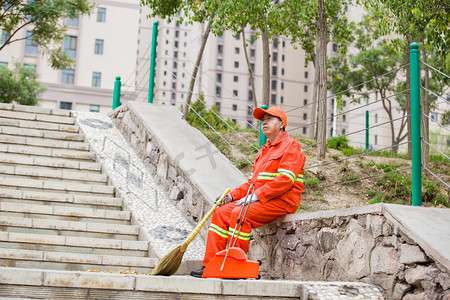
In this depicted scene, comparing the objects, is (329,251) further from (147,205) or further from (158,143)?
(158,143)

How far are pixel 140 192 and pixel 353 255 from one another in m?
3.87

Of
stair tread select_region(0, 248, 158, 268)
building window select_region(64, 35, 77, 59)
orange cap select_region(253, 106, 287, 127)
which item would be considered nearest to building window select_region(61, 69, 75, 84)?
building window select_region(64, 35, 77, 59)

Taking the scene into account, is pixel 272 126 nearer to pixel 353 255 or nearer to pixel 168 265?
pixel 353 255

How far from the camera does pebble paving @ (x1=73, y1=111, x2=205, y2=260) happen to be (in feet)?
18.7

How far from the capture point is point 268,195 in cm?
434

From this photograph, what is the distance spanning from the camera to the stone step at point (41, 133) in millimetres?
8414

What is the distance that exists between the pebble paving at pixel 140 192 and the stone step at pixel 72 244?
0.22m

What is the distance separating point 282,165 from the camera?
4375 millimetres

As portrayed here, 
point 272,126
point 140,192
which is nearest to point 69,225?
point 140,192

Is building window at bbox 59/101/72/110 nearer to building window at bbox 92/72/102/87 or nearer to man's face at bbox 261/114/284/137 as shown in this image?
building window at bbox 92/72/102/87

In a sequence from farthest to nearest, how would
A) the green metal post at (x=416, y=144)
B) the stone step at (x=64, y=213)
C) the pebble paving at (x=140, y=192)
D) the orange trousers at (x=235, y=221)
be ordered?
the stone step at (x=64, y=213) < the pebble paving at (x=140, y=192) < the orange trousers at (x=235, y=221) < the green metal post at (x=416, y=144)

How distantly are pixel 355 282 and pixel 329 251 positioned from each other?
1.42ft

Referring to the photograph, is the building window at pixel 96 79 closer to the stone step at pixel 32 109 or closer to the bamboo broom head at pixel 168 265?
the stone step at pixel 32 109

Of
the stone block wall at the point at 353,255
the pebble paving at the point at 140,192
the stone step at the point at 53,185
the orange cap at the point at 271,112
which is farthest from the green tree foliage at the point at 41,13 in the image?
the stone block wall at the point at 353,255
